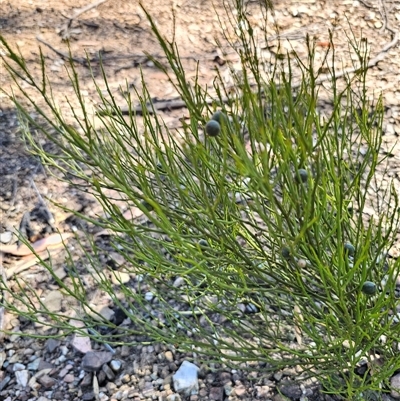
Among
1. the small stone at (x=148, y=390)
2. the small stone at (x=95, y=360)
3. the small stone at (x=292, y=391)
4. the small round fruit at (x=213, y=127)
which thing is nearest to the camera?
the small round fruit at (x=213, y=127)

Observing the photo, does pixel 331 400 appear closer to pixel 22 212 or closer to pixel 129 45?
pixel 22 212

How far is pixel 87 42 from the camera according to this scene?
14.5ft

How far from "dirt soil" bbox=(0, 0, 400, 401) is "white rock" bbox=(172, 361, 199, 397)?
3 cm

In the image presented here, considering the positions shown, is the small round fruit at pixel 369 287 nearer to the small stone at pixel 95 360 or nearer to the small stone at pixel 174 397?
the small stone at pixel 174 397

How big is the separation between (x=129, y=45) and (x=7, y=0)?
4.06 feet

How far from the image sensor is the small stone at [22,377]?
2.38 m

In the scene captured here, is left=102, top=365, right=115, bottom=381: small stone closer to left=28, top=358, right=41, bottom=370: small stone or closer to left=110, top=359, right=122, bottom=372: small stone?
left=110, top=359, right=122, bottom=372: small stone

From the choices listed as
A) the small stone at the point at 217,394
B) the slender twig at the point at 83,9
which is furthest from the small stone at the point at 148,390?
the slender twig at the point at 83,9

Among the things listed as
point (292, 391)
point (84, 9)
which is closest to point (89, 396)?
point (292, 391)

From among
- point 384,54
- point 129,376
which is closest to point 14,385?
point 129,376

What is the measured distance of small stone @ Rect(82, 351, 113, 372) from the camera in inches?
93.9

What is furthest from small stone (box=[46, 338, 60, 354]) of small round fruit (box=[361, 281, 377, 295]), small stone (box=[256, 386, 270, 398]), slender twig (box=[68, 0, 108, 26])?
slender twig (box=[68, 0, 108, 26])

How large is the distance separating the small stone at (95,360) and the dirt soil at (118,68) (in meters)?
0.04

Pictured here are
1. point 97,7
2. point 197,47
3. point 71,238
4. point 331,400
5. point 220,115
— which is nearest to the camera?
point 220,115
